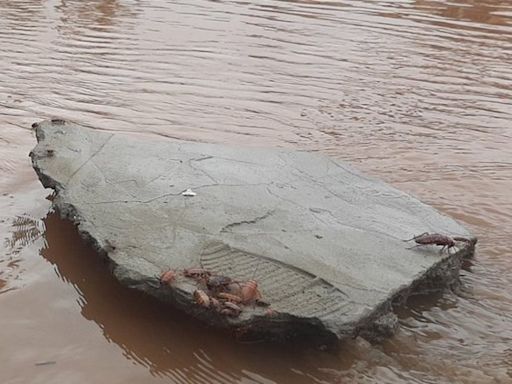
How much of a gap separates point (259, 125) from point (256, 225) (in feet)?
7.76

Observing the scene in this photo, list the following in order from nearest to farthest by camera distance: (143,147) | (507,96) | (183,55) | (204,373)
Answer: (204,373) → (143,147) → (507,96) → (183,55)

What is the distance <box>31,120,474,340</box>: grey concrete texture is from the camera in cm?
279

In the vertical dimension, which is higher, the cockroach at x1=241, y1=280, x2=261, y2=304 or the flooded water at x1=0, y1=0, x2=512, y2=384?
the cockroach at x1=241, y1=280, x2=261, y2=304

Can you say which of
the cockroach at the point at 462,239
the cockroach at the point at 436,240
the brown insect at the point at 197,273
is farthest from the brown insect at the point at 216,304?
the cockroach at the point at 462,239

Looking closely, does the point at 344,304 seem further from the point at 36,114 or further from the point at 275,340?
the point at 36,114

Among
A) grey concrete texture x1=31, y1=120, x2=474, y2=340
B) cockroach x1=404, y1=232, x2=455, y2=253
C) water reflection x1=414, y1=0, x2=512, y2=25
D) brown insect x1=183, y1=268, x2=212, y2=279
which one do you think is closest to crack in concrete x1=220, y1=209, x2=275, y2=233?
grey concrete texture x1=31, y1=120, x2=474, y2=340

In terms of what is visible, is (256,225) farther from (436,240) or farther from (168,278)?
(436,240)

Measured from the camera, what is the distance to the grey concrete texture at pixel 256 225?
2.79m

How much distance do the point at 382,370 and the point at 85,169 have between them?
1.94 m

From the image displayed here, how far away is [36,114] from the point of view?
17.9 ft

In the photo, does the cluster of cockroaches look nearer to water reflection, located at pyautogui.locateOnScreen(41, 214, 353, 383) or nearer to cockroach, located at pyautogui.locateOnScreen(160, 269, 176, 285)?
cockroach, located at pyautogui.locateOnScreen(160, 269, 176, 285)

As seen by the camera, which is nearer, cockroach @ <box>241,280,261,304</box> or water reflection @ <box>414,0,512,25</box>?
cockroach @ <box>241,280,261,304</box>

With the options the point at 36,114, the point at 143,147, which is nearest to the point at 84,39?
the point at 36,114

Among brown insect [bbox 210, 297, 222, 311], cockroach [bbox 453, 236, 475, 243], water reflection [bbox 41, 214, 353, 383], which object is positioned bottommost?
water reflection [bbox 41, 214, 353, 383]
